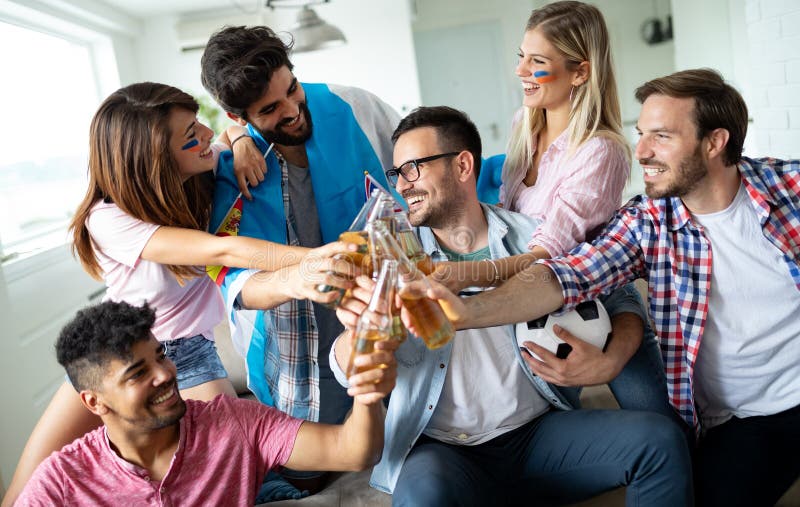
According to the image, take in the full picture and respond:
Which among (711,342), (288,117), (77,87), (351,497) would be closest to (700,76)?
(711,342)

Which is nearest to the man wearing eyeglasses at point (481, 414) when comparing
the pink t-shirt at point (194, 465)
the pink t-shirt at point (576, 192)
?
the pink t-shirt at point (576, 192)

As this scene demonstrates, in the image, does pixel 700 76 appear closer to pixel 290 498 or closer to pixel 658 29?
pixel 290 498

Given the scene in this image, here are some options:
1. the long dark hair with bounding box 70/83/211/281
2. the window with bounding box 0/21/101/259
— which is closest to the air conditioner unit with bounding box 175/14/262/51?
the window with bounding box 0/21/101/259

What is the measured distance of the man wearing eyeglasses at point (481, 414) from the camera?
5.11ft

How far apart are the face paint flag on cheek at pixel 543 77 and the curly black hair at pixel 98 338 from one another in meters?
1.31

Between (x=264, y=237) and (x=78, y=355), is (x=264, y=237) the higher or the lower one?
the higher one

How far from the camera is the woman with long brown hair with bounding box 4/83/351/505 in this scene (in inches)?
70.7

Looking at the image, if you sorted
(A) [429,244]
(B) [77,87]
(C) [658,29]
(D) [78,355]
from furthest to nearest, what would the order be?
(C) [658,29], (B) [77,87], (A) [429,244], (D) [78,355]

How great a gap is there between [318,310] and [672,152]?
1.14 meters

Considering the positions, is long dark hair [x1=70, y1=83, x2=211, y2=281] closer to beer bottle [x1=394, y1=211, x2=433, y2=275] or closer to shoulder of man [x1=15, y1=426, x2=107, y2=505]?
shoulder of man [x1=15, y1=426, x2=107, y2=505]

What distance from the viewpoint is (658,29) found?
7586mm

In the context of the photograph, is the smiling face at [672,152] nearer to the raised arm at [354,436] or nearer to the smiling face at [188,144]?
the raised arm at [354,436]

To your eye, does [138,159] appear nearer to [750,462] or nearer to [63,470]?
[63,470]

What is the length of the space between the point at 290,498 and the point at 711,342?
118 centimetres
